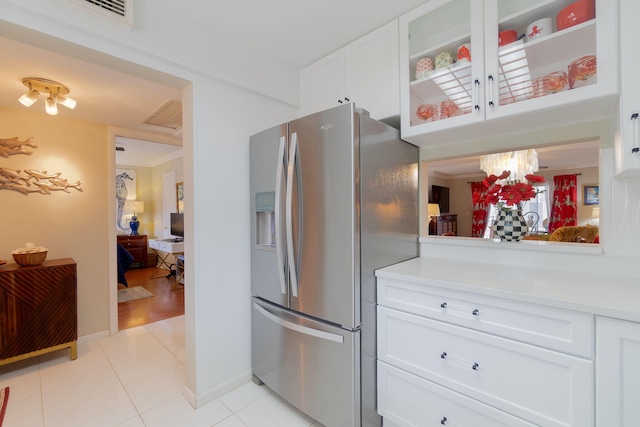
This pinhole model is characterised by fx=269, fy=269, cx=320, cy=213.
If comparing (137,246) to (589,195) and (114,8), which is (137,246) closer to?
(114,8)

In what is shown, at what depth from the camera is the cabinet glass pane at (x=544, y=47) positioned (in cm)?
109

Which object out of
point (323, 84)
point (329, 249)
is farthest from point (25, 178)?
point (329, 249)

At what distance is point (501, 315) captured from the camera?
3.50ft

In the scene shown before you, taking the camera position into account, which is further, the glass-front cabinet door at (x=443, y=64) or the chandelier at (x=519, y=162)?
the chandelier at (x=519, y=162)

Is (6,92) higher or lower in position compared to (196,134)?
higher

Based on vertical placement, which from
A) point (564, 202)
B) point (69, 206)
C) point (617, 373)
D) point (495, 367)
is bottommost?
point (495, 367)

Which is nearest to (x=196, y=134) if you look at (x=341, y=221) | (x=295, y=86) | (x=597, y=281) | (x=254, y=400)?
(x=295, y=86)

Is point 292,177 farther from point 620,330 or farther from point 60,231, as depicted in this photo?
point 60,231

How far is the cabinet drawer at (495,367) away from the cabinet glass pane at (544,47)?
1.08 m

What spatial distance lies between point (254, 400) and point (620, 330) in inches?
72.4

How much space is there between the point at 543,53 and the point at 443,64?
1.41 feet

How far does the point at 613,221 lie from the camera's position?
1266mm

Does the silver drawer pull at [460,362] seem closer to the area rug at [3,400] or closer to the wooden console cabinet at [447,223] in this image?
the area rug at [3,400]

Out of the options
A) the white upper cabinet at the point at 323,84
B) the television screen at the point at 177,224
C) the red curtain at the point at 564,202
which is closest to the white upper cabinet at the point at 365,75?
the white upper cabinet at the point at 323,84
